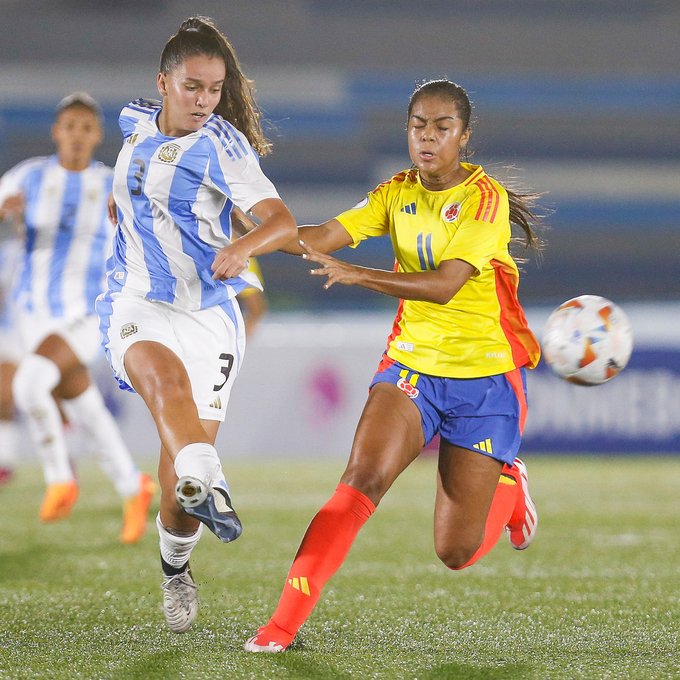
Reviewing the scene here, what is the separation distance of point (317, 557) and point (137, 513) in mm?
2883

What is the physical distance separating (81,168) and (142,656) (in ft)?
12.4

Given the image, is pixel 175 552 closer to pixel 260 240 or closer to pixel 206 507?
pixel 206 507

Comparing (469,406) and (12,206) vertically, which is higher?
(12,206)

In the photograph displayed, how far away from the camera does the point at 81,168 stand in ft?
20.8

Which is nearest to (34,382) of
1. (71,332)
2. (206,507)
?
(71,332)

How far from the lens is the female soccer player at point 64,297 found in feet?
19.8

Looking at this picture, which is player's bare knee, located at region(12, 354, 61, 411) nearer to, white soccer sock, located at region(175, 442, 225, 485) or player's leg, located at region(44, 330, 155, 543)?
player's leg, located at region(44, 330, 155, 543)

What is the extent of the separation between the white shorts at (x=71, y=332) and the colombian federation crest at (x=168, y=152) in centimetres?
284

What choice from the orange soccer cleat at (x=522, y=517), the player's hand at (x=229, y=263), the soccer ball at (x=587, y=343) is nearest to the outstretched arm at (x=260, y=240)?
the player's hand at (x=229, y=263)

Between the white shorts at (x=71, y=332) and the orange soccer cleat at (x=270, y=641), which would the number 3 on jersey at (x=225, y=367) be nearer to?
the orange soccer cleat at (x=270, y=641)

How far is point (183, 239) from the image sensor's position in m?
3.57

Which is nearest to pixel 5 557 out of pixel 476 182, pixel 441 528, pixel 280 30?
pixel 441 528

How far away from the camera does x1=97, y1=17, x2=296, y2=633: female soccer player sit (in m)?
3.38

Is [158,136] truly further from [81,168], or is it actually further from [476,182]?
[81,168]
